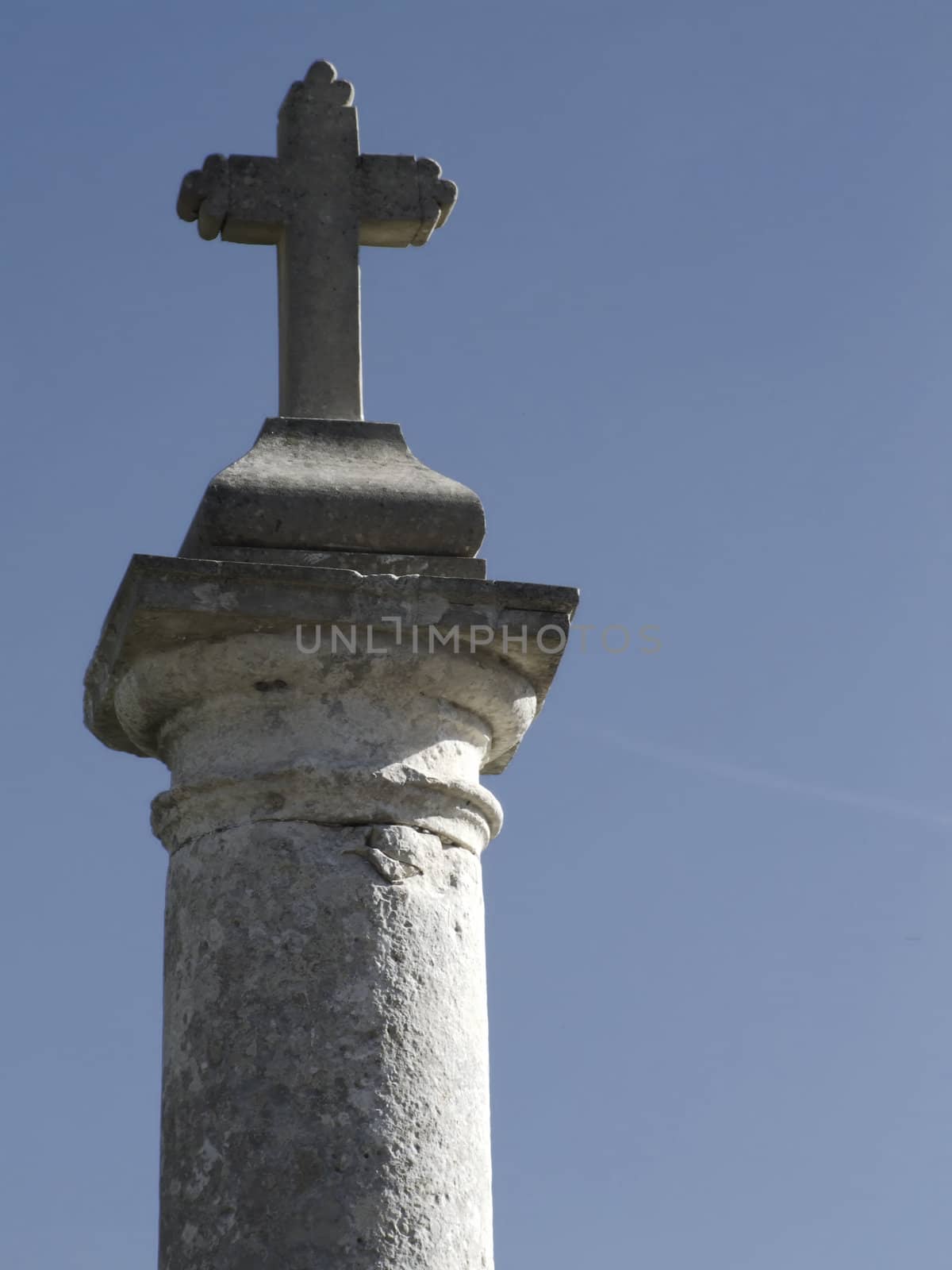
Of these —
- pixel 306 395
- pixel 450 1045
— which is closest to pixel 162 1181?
pixel 450 1045

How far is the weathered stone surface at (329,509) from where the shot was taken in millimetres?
4414

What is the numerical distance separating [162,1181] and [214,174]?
8.49 ft

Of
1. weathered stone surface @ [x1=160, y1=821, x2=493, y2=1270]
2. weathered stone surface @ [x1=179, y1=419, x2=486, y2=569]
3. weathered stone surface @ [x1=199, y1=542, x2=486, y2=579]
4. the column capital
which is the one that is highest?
weathered stone surface @ [x1=179, y1=419, x2=486, y2=569]

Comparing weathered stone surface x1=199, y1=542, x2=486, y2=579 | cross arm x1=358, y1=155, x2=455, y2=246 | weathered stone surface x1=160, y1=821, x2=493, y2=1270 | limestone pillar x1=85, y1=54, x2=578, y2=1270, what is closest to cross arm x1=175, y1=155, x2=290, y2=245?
cross arm x1=358, y1=155, x2=455, y2=246

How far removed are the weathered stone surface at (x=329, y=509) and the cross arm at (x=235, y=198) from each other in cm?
72

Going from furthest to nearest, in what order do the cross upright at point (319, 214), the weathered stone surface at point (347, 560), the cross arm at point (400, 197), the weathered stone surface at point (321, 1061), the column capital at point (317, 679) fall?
the cross arm at point (400, 197) → the cross upright at point (319, 214) → the weathered stone surface at point (347, 560) → the column capital at point (317, 679) → the weathered stone surface at point (321, 1061)

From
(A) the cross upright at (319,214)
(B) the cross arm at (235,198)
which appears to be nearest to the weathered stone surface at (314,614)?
(A) the cross upright at (319,214)

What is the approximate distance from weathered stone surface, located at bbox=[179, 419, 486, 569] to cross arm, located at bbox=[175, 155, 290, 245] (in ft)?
2.38

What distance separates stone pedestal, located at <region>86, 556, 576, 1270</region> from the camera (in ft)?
12.8

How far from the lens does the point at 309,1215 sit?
382cm

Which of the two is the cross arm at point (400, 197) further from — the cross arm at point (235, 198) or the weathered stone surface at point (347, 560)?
the weathered stone surface at point (347, 560)

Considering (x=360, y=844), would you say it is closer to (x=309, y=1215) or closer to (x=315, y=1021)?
(x=315, y=1021)

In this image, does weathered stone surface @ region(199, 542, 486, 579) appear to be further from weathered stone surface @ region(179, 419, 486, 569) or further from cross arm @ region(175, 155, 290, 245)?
cross arm @ region(175, 155, 290, 245)

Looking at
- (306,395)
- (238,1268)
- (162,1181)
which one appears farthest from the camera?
(306,395)
